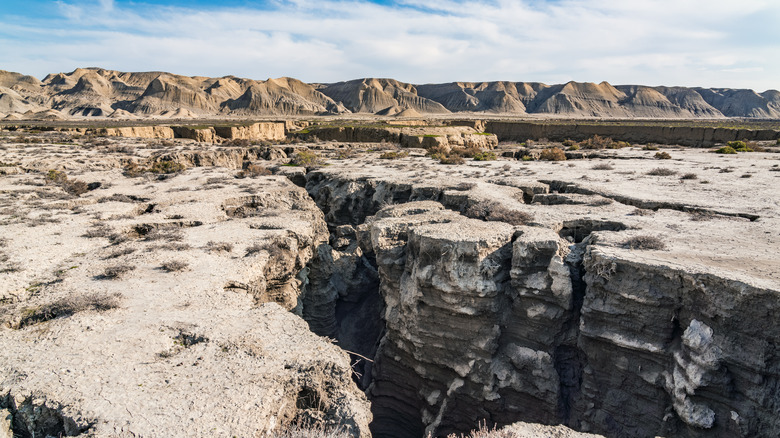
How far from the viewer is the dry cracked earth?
443cm

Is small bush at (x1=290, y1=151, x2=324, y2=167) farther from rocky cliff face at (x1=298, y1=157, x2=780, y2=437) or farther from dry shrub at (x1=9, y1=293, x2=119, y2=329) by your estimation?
dry shrub at (x1=9, y1=293, x2=119, y2=329)

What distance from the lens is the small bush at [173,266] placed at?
7.07 meters

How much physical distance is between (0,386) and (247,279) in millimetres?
3285

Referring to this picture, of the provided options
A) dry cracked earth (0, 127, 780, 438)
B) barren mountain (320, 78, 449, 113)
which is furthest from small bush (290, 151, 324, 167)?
barren mountain (320, 78, 449, 113)

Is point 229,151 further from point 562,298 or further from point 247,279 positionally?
point 562,298

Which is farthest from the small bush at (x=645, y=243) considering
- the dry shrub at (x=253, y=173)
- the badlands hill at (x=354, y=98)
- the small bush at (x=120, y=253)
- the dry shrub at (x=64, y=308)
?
the badlands hill at (x=354, y=98)

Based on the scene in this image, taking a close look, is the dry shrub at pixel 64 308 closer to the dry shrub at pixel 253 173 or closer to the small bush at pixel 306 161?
the dry shrub at pixel 253 173

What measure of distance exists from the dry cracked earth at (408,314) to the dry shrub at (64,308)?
0.03m

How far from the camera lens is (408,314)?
26.1 ft

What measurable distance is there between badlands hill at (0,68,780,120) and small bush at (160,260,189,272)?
97.8 m

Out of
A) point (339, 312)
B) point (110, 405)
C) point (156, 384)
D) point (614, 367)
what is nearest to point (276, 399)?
point (156, 384)

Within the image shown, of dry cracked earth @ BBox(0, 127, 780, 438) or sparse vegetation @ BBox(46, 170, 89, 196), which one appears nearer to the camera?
dry cracked earth @ BBox(0, 127, 780, 438)

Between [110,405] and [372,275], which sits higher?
[110,405]

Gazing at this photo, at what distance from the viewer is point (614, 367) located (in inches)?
248
